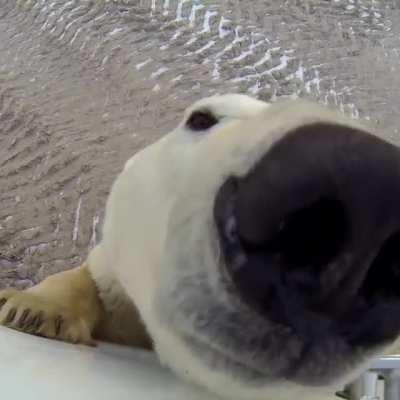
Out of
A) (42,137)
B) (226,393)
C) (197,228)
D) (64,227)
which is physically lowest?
(64,227)

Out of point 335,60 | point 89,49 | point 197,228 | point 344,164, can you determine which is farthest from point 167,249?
point 335,60

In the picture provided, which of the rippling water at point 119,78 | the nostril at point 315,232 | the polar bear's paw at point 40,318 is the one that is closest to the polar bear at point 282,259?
the nostril at point 315,232

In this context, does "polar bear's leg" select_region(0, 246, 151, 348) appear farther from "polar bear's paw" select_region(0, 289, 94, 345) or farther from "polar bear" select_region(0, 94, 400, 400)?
Result: "polar bear" select_region(0, 94, 400, 400)

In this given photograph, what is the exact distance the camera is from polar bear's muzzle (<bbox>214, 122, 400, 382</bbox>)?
1.45 ft

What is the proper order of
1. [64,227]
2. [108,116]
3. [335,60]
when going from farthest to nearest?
1. [335,60]
2. [108,116]
3. [64,227]

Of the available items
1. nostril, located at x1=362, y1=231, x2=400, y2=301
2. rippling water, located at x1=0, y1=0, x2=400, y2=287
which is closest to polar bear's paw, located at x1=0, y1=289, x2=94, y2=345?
nostril, located at x1=362, y1=231, x2=400, y2=301

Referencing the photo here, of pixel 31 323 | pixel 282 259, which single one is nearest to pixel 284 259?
pixel 282 259

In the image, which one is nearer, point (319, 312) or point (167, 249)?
point (319, 312)

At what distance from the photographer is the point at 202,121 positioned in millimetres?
809

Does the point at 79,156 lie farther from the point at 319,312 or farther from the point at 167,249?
the point at 319,312

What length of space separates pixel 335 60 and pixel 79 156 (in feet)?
2.62

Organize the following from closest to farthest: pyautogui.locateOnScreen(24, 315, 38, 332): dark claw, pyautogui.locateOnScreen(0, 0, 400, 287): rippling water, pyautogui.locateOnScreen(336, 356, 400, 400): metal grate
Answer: pyautogui.locateOnScreen(24, 315, 38, 332): dark claw
pyautogui.locateOnScreen(336, 356, 400, 400): metal grate
pyautogui.locateOnScreen(0, 0, 400, 287): rippling water

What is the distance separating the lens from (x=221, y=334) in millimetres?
506

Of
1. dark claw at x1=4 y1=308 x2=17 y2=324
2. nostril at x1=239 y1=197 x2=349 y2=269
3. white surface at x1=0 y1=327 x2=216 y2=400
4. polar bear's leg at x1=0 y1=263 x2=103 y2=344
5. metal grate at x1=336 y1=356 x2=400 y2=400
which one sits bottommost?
metal grate at x1=336 y1=356 x2=400 y2=400
